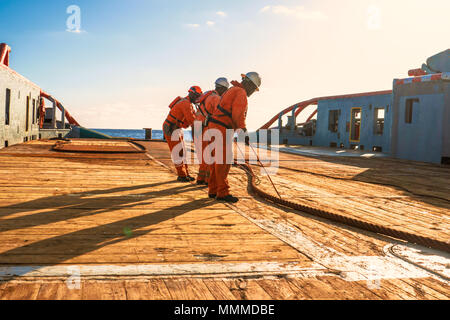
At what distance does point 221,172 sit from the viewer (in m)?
5.66

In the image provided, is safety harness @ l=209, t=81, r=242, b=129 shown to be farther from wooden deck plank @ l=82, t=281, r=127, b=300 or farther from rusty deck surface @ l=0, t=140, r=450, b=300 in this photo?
wooden deck plank @ l=82, t=281, r=127, b=300

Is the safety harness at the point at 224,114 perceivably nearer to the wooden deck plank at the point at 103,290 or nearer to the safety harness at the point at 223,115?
the safety harness at the point at 223,115

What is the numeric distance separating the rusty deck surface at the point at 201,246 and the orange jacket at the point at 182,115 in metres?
1.46

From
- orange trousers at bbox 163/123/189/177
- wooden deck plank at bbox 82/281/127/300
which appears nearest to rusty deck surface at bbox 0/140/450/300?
wooden deck plank at bbox 82/281/127/300

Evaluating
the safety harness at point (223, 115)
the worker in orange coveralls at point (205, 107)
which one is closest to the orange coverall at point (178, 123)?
the worker in orange coveralls at point (205, 107)

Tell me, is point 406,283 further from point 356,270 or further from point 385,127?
point 385,127

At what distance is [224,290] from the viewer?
240 cm

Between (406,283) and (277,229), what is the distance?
1.57 meters

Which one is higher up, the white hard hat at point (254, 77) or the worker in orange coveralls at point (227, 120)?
the white hard hat at point (254, 77)

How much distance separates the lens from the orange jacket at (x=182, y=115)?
291 inches

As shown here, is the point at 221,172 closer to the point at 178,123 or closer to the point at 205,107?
the point at 205,107

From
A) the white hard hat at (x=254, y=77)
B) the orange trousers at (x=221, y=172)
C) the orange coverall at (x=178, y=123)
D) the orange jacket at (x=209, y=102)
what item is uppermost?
the white hard hat at (x=254, y=77)

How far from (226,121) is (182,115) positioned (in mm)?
2063

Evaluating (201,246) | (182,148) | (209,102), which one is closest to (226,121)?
(209,102)
